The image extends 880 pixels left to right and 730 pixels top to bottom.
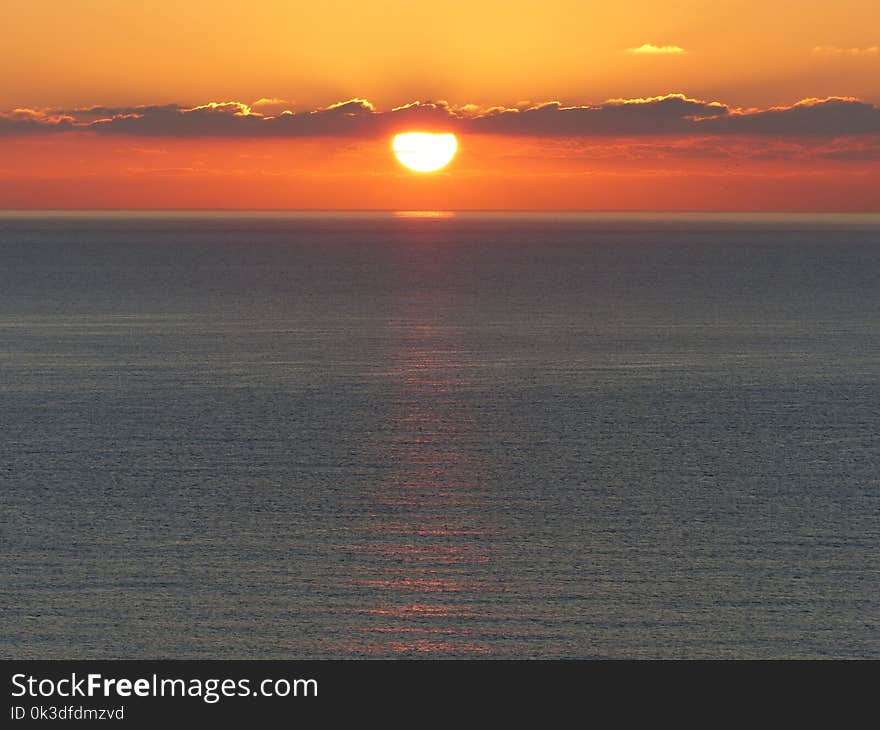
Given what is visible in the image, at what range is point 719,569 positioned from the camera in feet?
50.5

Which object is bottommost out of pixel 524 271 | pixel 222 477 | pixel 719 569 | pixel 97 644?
pixel 97 644

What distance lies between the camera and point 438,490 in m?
19.4

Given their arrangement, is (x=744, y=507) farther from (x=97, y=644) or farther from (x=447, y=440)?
(x=97, y=644)

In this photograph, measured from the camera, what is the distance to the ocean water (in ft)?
44.2

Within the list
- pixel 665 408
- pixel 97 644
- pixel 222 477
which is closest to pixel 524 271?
pixel 665 408

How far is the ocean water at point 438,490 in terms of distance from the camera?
Answer: 530 inches

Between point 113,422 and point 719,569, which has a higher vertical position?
point 113,422

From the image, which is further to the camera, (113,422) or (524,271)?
(524,271)
